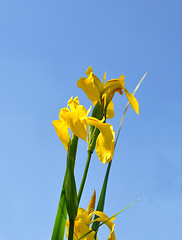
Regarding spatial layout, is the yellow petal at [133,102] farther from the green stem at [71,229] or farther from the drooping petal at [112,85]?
the green stem at [71,229]

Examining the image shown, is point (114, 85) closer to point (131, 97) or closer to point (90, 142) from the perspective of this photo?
point (131, 97)

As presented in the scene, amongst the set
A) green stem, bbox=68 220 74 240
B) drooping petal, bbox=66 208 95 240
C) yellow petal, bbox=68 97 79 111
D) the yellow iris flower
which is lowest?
green stem, bbox=68 220 74 240

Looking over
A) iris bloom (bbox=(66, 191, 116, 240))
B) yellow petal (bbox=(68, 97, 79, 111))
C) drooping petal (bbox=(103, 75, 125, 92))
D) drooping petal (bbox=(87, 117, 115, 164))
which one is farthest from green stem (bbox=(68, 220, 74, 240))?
drooping petal (bbox=(103, 75, 125, 92))

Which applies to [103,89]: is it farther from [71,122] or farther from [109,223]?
[109,223]

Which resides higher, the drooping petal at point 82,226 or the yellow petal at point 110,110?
the yellow petal at point 110,110

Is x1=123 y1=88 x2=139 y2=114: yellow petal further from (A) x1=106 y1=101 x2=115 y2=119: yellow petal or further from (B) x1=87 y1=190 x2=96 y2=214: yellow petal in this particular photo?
(B) x1=87 y1=190 x2=96 y2=214: yellow petal

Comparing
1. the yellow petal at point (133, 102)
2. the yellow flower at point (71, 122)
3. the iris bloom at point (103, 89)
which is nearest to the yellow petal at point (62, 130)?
the yellow flower at point (71, 122)

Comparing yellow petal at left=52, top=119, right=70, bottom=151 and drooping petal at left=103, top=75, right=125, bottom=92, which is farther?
drooping petal at left=103, top=75, right=125, bottom=92

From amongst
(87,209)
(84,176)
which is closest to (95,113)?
(84,176)
